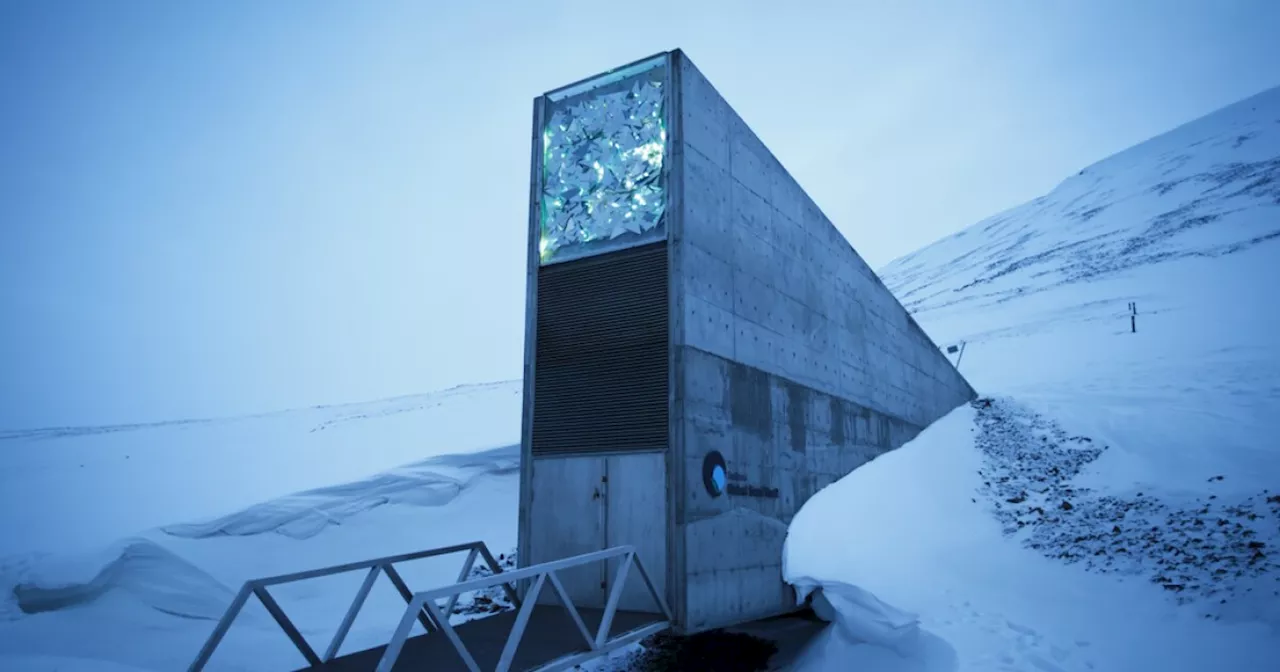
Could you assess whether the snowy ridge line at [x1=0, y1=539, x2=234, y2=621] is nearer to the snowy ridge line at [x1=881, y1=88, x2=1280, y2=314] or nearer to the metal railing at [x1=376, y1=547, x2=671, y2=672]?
the metal railing at [x1=376, y1=547, x2=671, y2=672]

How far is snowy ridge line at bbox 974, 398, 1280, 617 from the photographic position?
22.8 ft

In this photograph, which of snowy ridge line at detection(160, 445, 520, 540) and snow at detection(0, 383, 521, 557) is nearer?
snowy ridge line at detection(160, 445, 520, 540)

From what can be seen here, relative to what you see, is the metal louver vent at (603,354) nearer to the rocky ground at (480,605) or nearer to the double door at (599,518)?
the double door at (599,518)

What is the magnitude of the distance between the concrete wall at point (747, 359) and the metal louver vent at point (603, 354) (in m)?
0.32

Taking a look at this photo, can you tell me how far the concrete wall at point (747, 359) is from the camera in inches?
307

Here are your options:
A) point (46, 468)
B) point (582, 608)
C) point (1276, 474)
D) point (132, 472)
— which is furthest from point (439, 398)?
point (1276, 474)

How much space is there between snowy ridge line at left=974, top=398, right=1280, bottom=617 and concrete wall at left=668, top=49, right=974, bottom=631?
2.93m

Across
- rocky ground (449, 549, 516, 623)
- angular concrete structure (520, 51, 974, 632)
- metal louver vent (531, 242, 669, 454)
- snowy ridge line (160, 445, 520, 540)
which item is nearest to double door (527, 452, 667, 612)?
angular concrete structure (520, 51, 974, 632)

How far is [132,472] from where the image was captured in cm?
2828

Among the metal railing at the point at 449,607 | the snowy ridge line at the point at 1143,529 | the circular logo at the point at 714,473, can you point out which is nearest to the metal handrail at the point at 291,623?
the metal railing at the point at 449,607

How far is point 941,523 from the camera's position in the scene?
10758 millimetres

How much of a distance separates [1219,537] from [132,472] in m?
35.1

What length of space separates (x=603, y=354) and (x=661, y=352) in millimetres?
825

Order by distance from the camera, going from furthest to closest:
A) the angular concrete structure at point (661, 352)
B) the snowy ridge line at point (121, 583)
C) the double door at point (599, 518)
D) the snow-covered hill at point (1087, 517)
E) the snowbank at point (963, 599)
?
1. the snowy ridge line at point (121, 583)
2. the angular concrete structure at point (661, 352)
3. the double door at point (599, 518)
4. the snow-covered hill at point (1087, 517)
5. the snowbank at point (963, 599)
